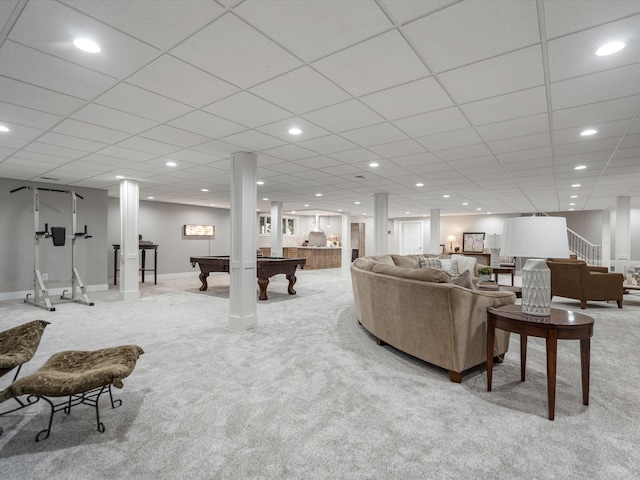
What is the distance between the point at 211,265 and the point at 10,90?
5.26 m

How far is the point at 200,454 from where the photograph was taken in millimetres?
1874

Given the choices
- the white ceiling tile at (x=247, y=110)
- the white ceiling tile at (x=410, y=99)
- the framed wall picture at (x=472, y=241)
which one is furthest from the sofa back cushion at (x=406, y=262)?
the framed wall picture at (x=472, y=241)

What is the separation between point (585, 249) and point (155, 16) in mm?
15438

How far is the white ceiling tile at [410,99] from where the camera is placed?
8.45 feet

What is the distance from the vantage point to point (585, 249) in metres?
12.5

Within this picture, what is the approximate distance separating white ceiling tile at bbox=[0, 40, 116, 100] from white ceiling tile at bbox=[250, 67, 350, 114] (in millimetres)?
1199

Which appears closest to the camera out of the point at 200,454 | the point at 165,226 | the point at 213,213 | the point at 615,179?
the point at 200,454

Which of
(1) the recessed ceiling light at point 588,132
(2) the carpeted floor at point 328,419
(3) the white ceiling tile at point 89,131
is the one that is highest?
(3) the white ceiling tile at point 89,131

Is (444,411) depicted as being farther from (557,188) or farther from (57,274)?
(57,274)

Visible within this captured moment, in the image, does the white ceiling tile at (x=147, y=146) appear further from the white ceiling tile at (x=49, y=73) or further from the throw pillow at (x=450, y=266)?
the throw pillow at (x=450, y=266)

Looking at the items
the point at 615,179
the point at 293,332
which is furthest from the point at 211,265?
the point at 615,179

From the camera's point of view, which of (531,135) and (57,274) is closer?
(531,135)

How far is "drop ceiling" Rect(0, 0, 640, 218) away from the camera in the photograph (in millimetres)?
1781

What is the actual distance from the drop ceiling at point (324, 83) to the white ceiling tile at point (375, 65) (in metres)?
0.01
